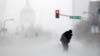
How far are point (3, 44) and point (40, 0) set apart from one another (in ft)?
1.63

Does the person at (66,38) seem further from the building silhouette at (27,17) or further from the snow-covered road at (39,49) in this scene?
the building silhouette at (27,17)

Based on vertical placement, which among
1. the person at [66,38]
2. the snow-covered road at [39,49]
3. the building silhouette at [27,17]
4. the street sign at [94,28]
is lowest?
the snow-covered road at [39,49]

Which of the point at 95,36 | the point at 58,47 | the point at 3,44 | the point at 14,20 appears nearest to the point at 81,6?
the point at 95,36

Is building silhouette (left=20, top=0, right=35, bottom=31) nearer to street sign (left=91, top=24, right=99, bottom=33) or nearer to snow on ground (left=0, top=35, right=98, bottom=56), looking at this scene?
snow on ground (left=0, top=35, right=98, bottom=56)

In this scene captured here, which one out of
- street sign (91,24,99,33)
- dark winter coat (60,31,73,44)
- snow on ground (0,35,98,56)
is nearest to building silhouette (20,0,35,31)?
snow on ground (0,35,98,56)

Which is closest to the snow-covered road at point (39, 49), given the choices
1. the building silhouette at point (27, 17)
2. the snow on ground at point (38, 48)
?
the snow on ground at point (38, 48)

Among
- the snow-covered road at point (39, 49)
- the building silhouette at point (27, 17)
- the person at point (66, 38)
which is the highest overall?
the building silhouette at point (27, 17)

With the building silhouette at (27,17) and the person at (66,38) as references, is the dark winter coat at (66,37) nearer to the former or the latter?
the person at (66,38)

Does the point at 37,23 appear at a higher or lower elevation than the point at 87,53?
higher

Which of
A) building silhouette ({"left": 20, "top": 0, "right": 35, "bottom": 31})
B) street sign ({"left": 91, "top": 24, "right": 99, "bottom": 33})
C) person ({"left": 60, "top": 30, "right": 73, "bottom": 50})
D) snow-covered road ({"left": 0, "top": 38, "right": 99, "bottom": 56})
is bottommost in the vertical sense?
snow-covered road ({"left": 0, "top": 38, "right": 99, "bottom": 56})

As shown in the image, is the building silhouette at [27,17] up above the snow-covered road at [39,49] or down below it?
above

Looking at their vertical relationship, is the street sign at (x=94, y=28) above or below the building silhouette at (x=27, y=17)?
below

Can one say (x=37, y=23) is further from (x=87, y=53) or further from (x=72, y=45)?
(x=87, y=53)

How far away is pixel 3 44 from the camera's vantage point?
1.43m
